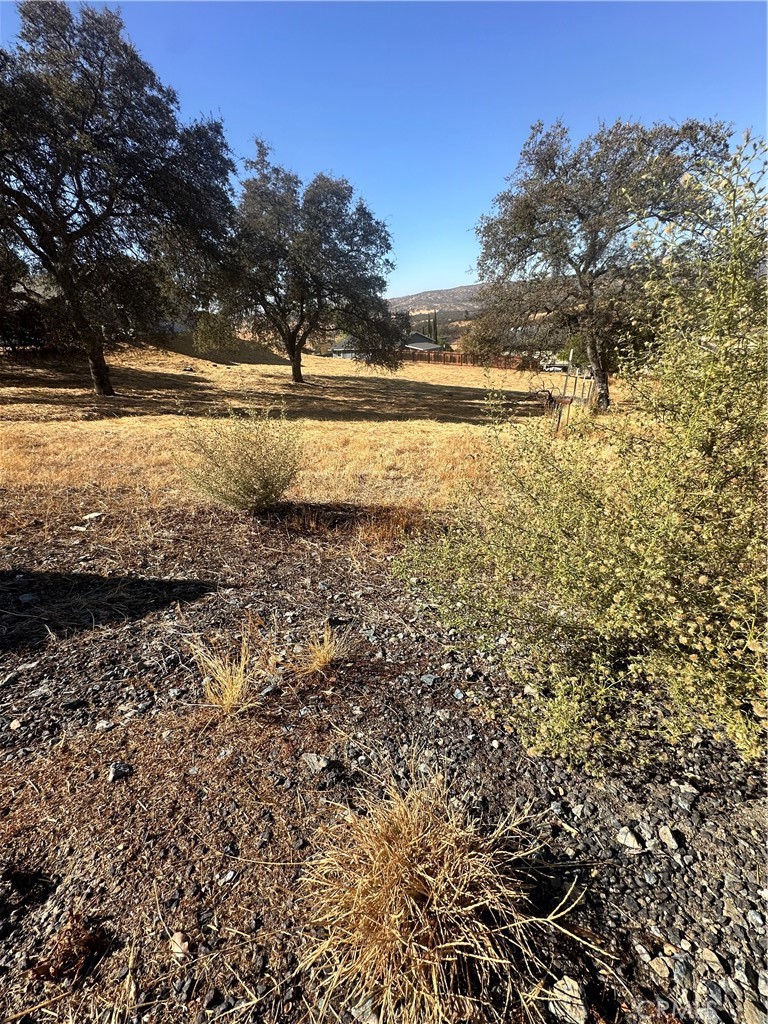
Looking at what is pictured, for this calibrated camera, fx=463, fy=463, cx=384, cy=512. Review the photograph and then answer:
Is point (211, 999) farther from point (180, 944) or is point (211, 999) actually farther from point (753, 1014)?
point (753, 1014)

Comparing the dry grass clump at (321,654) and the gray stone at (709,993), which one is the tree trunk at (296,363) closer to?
the dry grass clump at (321,654)

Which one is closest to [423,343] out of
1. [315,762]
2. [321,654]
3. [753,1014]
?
[321,654]

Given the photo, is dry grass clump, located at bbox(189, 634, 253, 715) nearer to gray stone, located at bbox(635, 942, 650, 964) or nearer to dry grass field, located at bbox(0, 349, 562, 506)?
gray stone, located at bbox(635, 942, 650, 964)

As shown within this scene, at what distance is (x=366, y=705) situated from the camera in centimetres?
234

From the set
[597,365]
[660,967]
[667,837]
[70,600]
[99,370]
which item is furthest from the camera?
[597,365]

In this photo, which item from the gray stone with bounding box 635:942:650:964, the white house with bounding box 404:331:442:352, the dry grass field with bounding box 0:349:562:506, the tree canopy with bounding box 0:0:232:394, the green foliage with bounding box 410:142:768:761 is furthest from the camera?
the white house with bounding box 404:331:442:352

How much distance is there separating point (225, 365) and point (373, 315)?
34.8 ft

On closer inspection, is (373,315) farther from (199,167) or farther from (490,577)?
(490,577)

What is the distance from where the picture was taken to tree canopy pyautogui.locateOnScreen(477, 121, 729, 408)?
12367 mm

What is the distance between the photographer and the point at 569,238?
44.7ft

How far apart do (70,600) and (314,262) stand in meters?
A: 17.8

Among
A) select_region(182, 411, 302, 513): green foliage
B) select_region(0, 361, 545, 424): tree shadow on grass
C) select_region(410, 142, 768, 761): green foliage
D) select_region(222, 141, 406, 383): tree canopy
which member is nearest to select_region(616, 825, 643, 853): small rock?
select_region(410, 142, 768, 761): green foliage

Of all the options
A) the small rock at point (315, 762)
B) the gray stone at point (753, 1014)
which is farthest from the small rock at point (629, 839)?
the small rock at point (315, 762)

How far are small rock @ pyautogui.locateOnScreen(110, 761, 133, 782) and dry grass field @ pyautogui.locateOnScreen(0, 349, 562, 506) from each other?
2.42 meters
